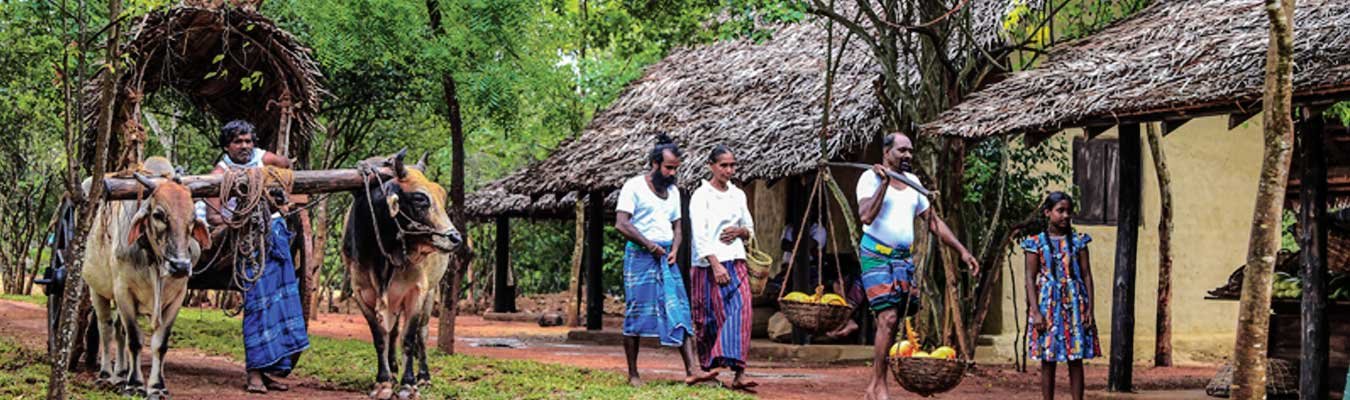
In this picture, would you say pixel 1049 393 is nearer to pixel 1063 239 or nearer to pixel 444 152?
pixel 1063 239

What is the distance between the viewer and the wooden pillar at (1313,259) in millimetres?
9055

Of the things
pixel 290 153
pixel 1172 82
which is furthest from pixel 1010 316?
pixel 290 153

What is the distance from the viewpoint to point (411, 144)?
890 inches

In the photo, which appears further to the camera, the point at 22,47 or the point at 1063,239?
the point at 22,47

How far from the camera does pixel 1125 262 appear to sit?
10.5 metres

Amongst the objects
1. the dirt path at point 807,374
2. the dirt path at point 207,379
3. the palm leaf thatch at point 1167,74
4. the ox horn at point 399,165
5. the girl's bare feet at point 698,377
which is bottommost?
the dirt path at point 807,374

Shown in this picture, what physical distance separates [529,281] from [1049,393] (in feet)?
79.7

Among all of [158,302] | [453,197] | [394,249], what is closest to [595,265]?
[453,197]

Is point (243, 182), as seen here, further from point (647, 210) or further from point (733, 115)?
point (733, 115)

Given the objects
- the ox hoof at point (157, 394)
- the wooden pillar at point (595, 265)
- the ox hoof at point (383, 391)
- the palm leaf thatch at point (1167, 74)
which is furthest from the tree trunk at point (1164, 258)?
the ox hoof at point (157, 394)

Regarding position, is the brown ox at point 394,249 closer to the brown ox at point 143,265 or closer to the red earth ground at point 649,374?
the red earth ground at point 649,374

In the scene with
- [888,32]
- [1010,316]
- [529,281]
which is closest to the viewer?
[888,32]

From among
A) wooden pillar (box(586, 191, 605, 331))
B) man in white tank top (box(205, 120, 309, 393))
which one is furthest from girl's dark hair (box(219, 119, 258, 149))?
wooden pillar (box(586, 191, 605, 331))

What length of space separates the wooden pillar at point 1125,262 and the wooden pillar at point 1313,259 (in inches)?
54.2
